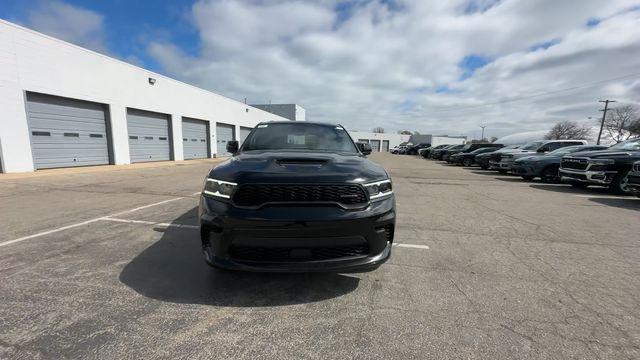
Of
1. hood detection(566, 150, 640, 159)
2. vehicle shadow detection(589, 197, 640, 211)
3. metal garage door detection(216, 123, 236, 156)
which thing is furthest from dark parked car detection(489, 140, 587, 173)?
metal garage door detection(216, 123, 236, 156)

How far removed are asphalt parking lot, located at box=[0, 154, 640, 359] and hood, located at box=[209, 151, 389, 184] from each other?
1006 mm

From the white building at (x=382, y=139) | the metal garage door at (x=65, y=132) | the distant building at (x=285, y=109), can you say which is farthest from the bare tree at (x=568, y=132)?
the metal garage door at (x=65, y=132)

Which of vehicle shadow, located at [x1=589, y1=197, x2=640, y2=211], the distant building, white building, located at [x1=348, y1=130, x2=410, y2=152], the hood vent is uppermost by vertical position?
the distant building

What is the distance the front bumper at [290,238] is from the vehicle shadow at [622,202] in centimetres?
797

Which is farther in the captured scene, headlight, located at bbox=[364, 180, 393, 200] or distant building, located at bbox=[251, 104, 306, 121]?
distant building, located at bbox=[251, 104, 306, 121]

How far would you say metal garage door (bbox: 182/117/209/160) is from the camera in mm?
21969

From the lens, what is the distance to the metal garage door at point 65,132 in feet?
39.7

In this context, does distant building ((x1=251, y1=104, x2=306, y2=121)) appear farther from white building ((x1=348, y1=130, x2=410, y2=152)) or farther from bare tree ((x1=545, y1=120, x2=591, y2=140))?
bare tree ((x1=545, y1=120, x2=591, y2=140))

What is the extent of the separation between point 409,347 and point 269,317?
106 cm

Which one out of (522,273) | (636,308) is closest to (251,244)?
(522,273)

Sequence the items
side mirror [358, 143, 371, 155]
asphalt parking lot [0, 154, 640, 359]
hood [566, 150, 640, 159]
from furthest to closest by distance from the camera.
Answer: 1. hood [566, 150, 640, 159]
2. side mirror [358, 143, 371, 155]
3. asphalt parking lot [0, 154, 640, 359]

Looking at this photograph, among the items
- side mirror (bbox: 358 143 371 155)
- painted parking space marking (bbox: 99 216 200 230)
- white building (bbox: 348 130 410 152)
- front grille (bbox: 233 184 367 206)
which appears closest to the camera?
front grille (bbox: 233 184 367 206)

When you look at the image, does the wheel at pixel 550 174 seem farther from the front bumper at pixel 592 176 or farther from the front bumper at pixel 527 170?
the front bumper at pixel 592 176

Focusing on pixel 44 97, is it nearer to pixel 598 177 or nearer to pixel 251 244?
pixel 251 244
